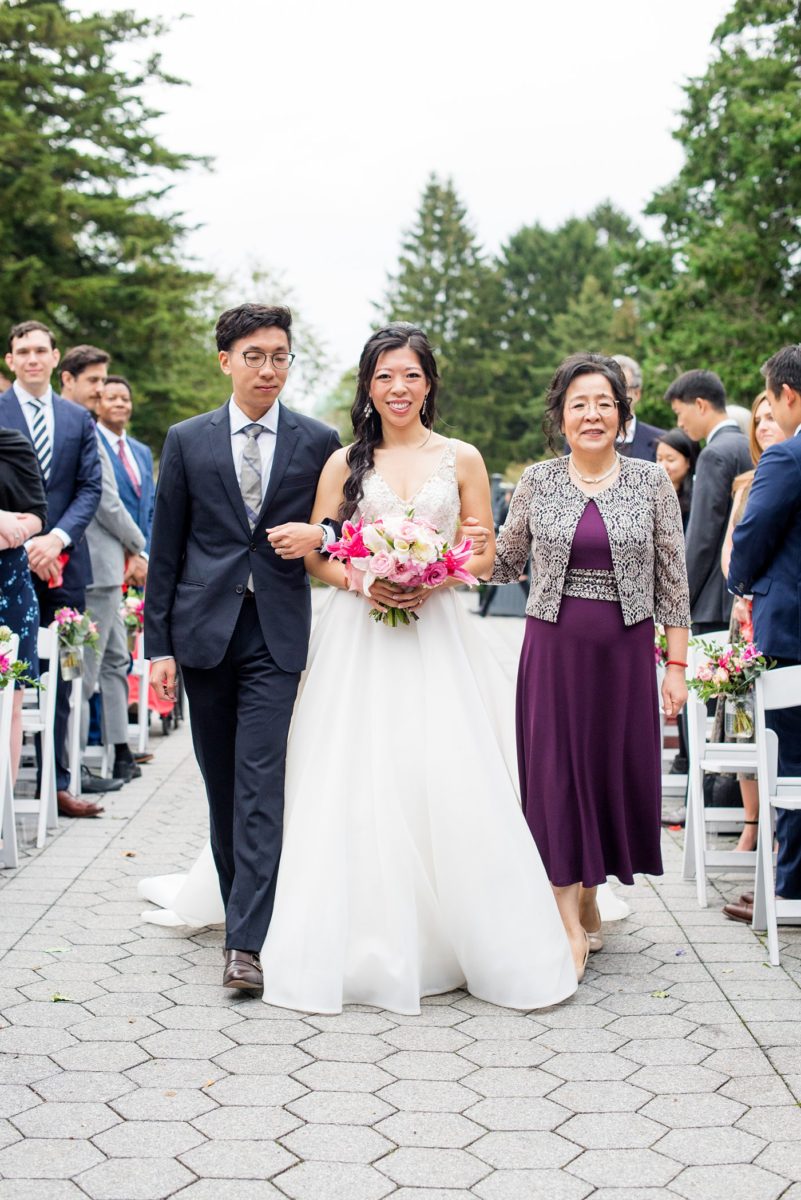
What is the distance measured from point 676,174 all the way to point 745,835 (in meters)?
30.9

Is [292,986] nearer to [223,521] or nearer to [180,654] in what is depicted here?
[180,654]

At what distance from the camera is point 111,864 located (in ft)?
23.4

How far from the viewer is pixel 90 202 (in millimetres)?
30516

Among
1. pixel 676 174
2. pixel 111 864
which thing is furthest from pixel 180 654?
pixel 676 174

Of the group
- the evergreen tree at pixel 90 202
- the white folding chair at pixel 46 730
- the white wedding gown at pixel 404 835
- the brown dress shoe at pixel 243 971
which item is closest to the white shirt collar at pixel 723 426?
the white wedding gown at pixel 404 835

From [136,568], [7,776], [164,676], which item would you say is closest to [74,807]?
[7,776]

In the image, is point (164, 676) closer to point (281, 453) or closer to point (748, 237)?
point (281, 453)

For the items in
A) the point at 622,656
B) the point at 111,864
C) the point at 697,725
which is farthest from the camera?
the point at 111,864

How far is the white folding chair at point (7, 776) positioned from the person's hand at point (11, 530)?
456mm

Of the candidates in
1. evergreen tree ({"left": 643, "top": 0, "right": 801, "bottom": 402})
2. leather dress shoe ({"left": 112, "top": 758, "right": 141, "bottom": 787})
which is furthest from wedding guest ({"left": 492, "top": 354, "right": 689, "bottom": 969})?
evergreen tree ({"left": 643, "top": 0, "right": 801, "bottom": 402})

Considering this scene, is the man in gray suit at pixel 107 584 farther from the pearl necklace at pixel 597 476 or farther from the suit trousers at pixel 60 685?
the pearl necklace at pixel 597 476

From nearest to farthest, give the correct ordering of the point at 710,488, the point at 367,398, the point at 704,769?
the point at 367,398 → the point at 704,769 → the point at 710,488

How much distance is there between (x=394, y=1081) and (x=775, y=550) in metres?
2.90

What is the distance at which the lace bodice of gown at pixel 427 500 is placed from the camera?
17.4 feet
